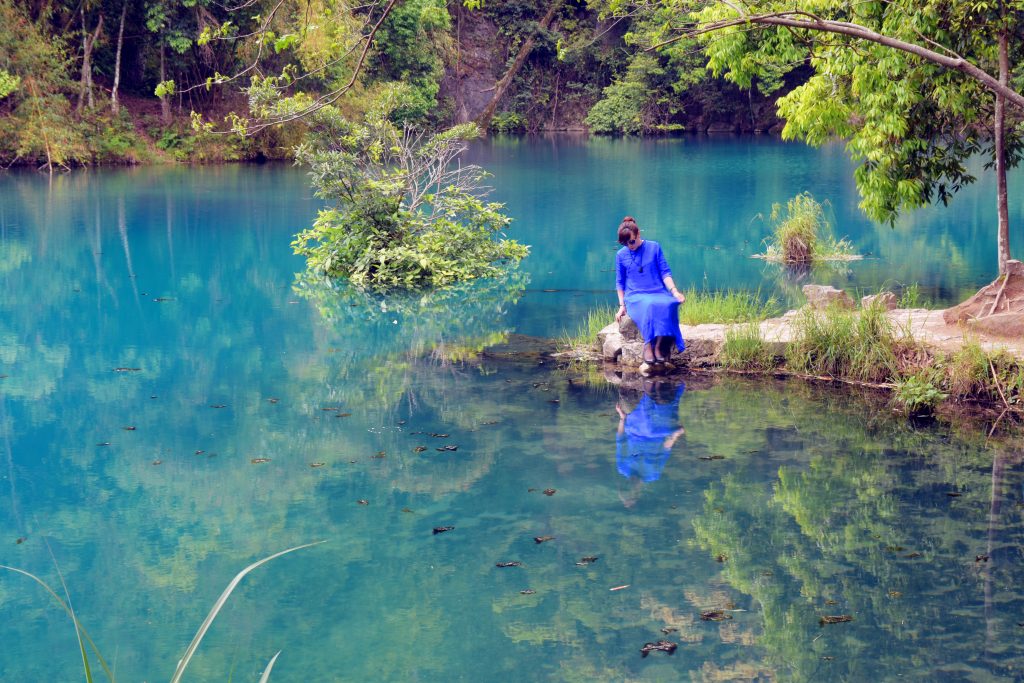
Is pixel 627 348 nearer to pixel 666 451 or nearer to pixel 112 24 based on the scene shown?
pixel 666 451

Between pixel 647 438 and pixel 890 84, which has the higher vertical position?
pixel 890 84

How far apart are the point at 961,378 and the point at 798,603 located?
13.1ft

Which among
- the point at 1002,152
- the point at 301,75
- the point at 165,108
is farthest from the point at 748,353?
the point at 165,108

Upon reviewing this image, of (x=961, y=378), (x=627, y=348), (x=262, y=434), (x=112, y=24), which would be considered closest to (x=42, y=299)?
(x=262, y=434)

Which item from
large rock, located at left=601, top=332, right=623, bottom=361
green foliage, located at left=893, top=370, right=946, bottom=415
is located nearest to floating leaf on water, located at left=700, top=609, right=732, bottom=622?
green foliage, located at left=893, top=370, right=946, bottom=415

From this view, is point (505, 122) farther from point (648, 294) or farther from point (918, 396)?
point (918, 396)

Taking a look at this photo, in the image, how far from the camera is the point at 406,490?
6.87 metres

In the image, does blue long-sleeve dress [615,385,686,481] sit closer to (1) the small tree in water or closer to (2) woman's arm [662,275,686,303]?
(2) woman's arm [662,275,686,303]

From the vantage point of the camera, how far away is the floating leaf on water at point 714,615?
196 inches

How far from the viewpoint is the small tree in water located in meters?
14.9

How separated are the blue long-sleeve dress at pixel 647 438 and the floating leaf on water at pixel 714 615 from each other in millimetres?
1983

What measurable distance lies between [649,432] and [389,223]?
8237 millimetres

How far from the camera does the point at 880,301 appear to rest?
9.45 meters

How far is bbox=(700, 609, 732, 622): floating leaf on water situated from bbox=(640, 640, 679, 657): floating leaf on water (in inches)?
11.7
